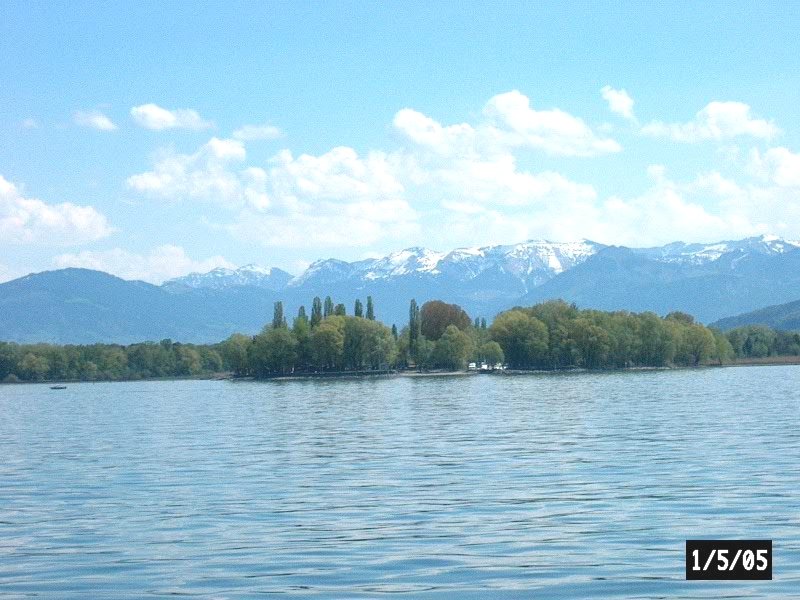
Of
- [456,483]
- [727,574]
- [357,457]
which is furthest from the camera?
[357,457]

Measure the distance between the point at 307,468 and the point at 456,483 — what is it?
26.7 ft

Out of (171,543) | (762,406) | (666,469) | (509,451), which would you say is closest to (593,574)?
(171,543)

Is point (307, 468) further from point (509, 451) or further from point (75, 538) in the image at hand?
point (75, 538)

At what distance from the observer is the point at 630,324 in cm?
19962

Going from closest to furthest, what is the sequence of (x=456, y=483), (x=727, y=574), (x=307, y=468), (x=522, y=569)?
(x=727, y=574) < (x=522, y=569) < (x=456, y=483) < (x=307, y=468)

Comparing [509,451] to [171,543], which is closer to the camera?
[171,543]

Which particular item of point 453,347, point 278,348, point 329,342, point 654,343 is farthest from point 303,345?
point 654,343

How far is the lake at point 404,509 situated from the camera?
21.9 m

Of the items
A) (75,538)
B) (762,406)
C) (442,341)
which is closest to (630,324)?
(442,341)

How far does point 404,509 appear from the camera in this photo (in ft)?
98.9
